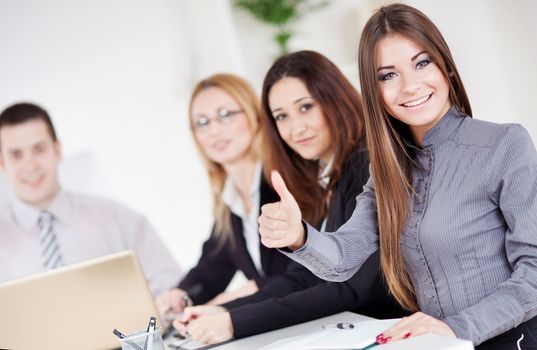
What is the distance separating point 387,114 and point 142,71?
3510 mm

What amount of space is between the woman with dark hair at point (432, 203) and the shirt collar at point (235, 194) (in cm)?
→ 132

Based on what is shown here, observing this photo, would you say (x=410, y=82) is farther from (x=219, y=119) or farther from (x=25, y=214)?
(x=25, y=214)

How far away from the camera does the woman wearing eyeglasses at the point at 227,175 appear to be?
3293 millimetres

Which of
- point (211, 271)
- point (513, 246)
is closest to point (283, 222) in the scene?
point (513, 246)

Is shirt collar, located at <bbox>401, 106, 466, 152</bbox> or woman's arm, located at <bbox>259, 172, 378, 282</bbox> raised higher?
shirt collar, located at <bbox>401, 106, 466, 152</bbox>

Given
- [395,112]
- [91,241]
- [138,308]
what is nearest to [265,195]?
[138,308]

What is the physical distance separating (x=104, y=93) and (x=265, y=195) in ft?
7.57

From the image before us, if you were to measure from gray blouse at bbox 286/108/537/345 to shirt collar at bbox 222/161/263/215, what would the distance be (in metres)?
1.33

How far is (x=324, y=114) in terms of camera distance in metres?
2.52

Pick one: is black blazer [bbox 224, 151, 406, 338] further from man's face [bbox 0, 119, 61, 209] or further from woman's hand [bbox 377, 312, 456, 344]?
man's face [bbox 0, 119, 61, 209]

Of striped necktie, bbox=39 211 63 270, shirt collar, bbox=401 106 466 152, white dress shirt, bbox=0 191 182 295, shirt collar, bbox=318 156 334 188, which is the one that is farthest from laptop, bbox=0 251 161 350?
striped necktie, bbox=39 211 63 270

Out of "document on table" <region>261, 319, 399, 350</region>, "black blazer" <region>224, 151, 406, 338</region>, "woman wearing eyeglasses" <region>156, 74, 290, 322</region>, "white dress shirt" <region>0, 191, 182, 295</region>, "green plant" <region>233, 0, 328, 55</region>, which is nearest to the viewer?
"document on table" <region>261, 319, 399, 350</region>

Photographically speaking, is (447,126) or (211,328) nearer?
(447,126)

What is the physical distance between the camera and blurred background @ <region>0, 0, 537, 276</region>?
4.73 meters
